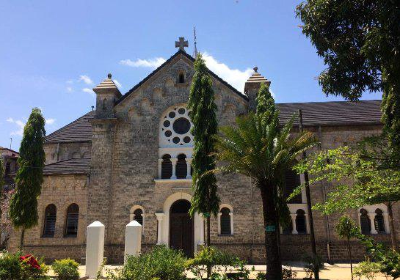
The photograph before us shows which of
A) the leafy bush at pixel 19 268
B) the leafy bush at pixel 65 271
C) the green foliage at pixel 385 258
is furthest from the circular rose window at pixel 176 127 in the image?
the green foliage at pixel 385 258

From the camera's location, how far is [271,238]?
1400 centimetres

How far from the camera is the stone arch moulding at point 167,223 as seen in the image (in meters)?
22.1

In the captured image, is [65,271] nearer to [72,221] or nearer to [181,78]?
[72,221]

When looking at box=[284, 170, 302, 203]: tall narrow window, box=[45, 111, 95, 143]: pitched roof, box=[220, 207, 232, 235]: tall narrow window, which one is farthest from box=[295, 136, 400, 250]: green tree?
box=[45, 111, 95, 143]: pitched roof

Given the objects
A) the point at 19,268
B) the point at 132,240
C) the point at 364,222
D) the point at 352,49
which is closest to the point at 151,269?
the point at 19,268

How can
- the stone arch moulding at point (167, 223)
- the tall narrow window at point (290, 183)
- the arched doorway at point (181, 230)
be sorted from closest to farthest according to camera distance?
the stone arch moulding at point (167, 223) < the arched doorway at point (181, 230) < the tall narrow window at point (290, 183)

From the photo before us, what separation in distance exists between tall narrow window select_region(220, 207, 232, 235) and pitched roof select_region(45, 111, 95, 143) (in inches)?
547

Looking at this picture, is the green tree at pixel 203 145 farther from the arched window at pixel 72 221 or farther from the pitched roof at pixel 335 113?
the arched window at pixel 72 221

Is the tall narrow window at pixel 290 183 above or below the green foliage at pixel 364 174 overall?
above

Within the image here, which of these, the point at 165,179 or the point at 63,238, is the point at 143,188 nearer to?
the point at 165,179

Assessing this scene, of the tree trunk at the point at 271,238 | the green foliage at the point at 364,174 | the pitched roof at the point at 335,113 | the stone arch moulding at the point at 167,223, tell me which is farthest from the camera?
the pitched roof at the point at 335,113

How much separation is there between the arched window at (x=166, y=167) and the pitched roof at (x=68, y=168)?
211 inches

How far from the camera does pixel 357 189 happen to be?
12.0 meters

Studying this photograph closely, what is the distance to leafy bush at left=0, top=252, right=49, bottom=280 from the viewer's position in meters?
12.4
